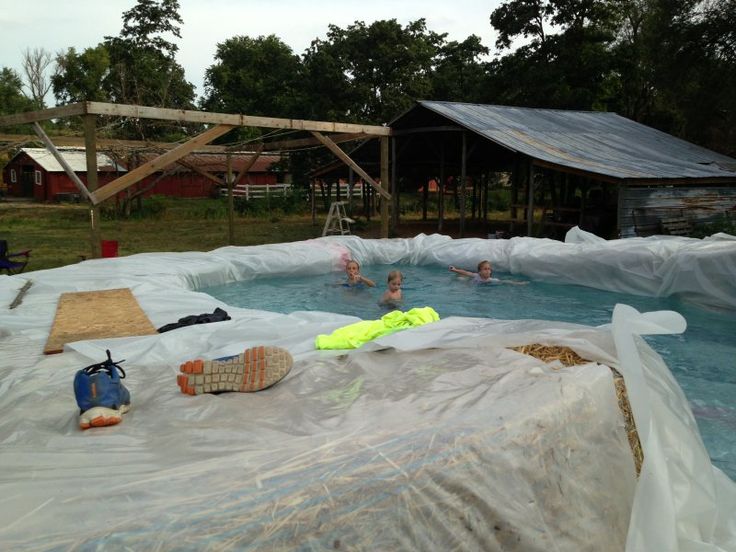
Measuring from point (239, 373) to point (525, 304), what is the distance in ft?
21.4

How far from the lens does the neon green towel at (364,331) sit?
4.21m

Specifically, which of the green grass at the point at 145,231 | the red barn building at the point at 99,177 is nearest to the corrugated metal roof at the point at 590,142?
the green grass at the point at 145,231

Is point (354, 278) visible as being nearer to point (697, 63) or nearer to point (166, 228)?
point (166, 228)

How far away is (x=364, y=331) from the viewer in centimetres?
446

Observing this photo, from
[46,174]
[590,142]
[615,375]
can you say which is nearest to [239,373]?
[615,375]

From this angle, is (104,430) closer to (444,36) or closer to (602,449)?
(602,449)

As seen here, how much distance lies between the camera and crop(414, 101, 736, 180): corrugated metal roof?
46.6 feet

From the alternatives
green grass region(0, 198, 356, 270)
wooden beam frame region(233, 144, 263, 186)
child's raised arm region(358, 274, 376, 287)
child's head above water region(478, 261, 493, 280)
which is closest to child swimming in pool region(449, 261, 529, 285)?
child's head above water region(478, 261, 493, 280)

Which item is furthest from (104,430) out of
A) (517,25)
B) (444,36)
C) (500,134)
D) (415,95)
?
(444,36)

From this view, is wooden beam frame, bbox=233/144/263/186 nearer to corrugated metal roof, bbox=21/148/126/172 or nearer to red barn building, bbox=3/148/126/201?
red barn building, bbox=3/148/126/201

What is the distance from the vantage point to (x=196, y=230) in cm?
1823

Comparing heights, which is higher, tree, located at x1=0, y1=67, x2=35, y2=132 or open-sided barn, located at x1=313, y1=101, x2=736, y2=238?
tree, located at x1=0, y1=67, x2=35, y2=132

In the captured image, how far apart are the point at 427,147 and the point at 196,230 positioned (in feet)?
26.1

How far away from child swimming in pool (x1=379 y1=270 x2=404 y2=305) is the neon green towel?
335 centimetres
